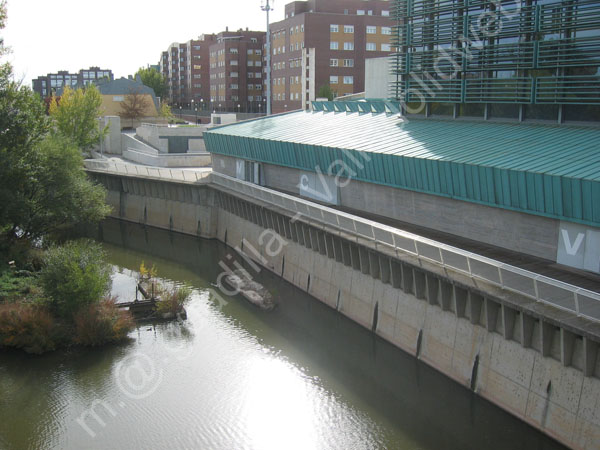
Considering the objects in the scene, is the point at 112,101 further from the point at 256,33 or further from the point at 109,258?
the point at 109,258

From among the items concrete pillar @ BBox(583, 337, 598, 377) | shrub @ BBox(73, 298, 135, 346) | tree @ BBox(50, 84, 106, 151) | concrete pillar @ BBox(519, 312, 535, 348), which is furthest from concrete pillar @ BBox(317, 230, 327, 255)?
tree @ BBox(50, 84, 106, 151)

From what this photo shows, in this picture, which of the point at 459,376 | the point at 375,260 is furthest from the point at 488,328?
the point at 375,260

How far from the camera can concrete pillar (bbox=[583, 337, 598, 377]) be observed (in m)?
17.8

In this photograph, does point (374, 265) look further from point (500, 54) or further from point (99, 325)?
point (500, 54)

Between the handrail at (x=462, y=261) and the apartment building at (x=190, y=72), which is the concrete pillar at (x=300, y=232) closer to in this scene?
the handrail at (x=462, y=261)

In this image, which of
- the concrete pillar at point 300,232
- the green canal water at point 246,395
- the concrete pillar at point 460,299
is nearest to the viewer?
the green canal water at point 246,395

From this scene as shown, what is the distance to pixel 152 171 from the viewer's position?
2114 inches

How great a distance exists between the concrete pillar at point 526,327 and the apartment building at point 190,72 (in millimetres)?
125100

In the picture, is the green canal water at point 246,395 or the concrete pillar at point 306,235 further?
the concrete pillar at point 306,235

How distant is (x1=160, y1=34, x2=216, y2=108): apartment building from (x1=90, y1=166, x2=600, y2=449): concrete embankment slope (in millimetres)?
109042

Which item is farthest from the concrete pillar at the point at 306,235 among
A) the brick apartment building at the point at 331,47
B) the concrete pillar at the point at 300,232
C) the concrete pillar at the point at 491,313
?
the brick apartment building at the point at 331,47

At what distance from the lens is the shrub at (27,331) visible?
2705cm

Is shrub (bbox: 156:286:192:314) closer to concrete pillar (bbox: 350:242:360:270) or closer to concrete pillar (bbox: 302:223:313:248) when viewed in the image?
concrete pillar (bbox: 302:223:313:248)

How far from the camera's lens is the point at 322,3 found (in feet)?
300
